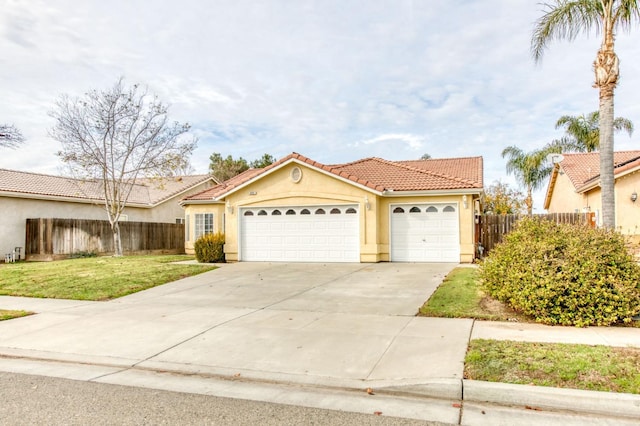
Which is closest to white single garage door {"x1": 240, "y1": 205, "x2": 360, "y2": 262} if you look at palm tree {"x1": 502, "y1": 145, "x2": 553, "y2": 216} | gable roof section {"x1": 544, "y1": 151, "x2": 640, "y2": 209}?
gable roof section {"x1": 544, "y1": 151, "x2": 640, "y2": 209}

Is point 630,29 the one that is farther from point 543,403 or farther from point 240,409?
point 240,409

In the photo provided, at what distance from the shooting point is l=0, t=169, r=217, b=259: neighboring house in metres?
21.3

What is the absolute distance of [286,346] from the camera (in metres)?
6.62

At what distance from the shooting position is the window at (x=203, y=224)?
2381 centimetres

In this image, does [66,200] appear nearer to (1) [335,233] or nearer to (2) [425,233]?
(1) [335,233]

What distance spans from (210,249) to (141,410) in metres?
14.6

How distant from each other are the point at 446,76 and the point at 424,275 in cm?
889

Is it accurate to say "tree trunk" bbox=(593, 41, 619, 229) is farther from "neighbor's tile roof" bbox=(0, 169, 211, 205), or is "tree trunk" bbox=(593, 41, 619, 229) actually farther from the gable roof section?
"neighbor's tile roof" bbox=(0, 169, 211, 205)

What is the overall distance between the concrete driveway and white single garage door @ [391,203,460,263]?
522cm

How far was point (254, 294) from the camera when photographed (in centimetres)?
1103

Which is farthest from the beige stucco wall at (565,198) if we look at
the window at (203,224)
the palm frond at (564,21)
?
the window at (203,224)

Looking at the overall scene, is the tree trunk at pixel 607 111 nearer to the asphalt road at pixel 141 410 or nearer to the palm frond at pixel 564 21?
the palm frond at pixel 564 21

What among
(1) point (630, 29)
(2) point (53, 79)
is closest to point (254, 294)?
(1) point (630, 29)

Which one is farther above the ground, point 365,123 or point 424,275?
point 365,123
